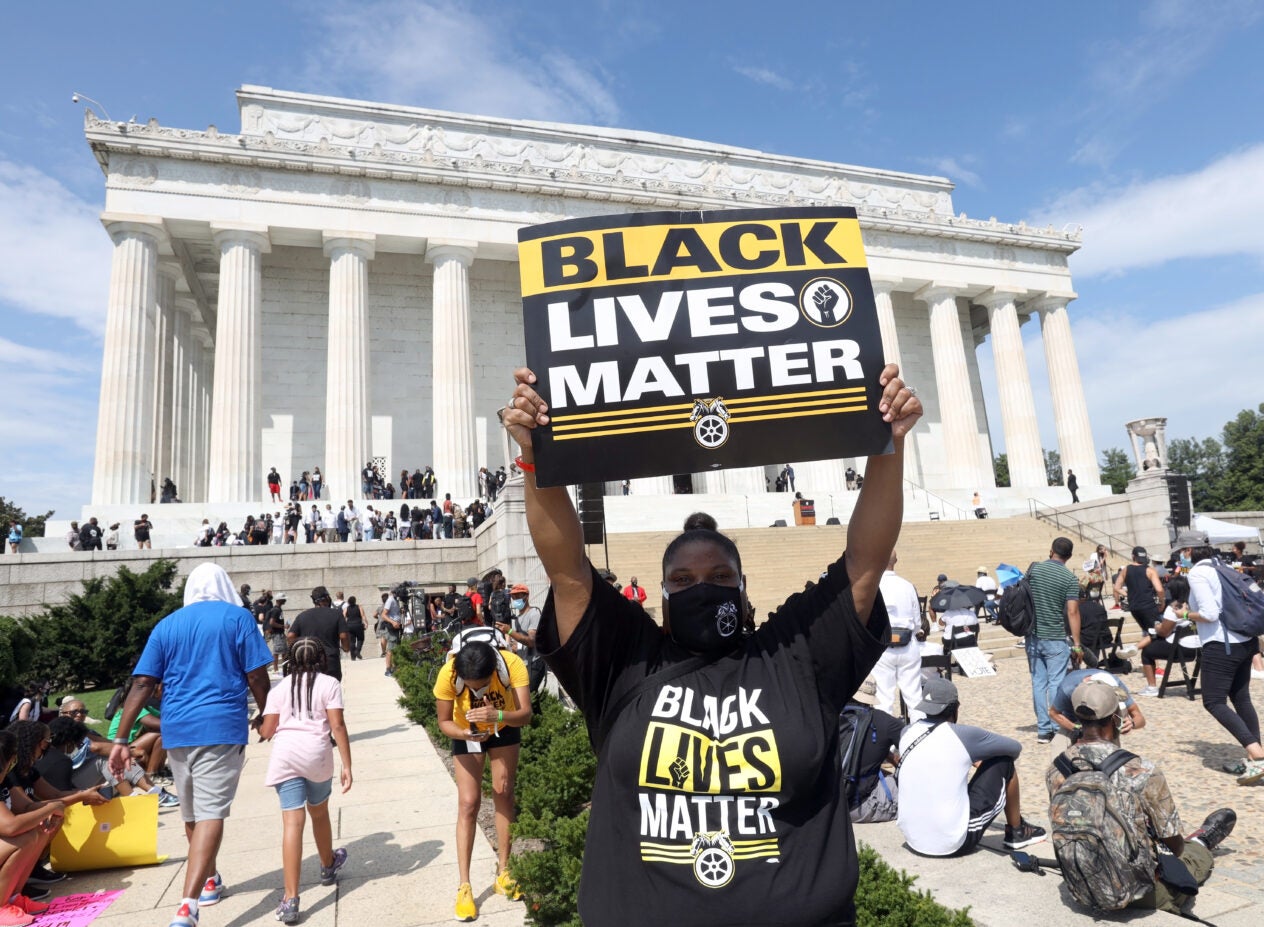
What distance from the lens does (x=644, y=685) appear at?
2.38 meters

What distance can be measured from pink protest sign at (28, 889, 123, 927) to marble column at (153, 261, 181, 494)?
32096 mm

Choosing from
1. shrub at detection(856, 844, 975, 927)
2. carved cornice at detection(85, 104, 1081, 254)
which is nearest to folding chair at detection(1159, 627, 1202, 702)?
shrub at detection(856, 844, 975, 927)

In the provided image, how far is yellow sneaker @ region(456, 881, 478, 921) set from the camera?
5246 millimetres

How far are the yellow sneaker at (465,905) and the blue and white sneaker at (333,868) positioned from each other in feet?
4.15

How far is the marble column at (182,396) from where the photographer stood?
124 feet

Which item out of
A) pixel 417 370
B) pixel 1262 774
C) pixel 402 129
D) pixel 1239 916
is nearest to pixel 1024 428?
pixel 417 370

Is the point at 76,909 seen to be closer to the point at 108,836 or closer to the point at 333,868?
the point at 108,836

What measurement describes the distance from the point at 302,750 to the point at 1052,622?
292 inches

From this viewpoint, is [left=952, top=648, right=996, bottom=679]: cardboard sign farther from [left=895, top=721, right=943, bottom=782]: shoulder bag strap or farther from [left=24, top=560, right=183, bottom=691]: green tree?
[left=24, top=560, right=183, bottom=691]: green tree

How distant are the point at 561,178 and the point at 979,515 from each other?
79.2 ft

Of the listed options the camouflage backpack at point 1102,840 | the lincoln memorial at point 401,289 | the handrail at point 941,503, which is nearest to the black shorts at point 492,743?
the camouflage backpack at point 1102,840

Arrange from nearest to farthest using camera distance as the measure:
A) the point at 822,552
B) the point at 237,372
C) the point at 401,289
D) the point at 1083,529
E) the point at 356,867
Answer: the point at 356,867 → the point at 822,552 → the point at 1083,529 → the point at 237,372 → the point at 401,289

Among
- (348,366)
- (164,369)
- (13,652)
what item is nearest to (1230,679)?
(13,652)

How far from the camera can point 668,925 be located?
2.08m
